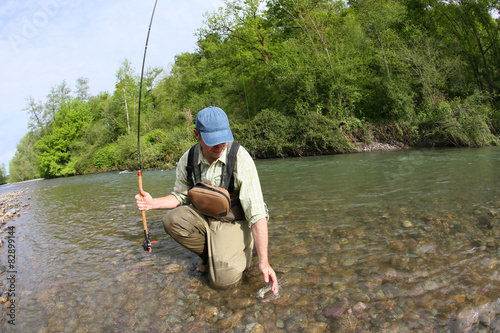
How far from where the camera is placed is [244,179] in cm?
290

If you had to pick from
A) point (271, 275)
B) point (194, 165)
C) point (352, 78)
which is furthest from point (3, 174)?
point (271, 275)

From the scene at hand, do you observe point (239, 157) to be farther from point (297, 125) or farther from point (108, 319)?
point (297, 125)

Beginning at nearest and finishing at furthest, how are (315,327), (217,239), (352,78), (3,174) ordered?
(315,327) → (217,239) → (352,78) → (3,174)

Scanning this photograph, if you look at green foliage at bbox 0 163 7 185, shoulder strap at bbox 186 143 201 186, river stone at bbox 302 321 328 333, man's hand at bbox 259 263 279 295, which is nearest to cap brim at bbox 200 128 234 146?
shoulder strap at bbox 186 143 201 186

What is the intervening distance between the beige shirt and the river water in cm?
77

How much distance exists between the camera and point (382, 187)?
7.12 m

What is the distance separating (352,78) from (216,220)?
20790 mm

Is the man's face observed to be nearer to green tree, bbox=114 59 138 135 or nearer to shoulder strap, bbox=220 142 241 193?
shoulder strap, bbox=220 142 241 193

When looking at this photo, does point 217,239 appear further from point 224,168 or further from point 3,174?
point 3,174

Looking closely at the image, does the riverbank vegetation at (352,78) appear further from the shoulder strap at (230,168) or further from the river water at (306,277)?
the shoulder strap at (230,168)

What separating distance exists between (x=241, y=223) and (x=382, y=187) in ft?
16.2

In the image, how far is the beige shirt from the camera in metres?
2.77

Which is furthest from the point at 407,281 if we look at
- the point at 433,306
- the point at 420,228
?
the point at 420,228

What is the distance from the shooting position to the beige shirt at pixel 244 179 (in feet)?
9.10
